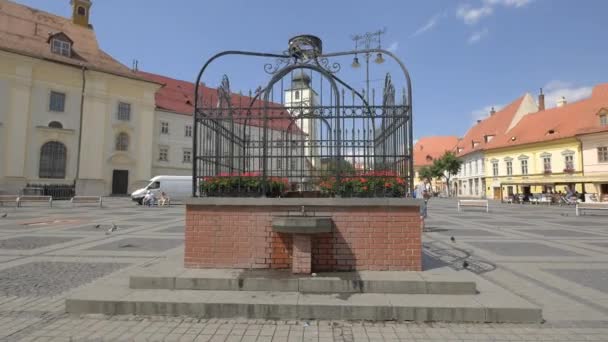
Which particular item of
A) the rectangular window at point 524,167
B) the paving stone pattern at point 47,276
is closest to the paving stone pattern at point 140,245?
the paving stone pattern at point 47,276

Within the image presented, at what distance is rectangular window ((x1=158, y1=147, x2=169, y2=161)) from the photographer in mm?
40125

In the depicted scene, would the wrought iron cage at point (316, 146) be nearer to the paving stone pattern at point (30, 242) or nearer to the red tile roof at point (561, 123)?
the paving stone pattern at point (30, 242)

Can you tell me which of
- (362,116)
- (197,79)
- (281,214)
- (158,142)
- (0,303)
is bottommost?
(0,303)

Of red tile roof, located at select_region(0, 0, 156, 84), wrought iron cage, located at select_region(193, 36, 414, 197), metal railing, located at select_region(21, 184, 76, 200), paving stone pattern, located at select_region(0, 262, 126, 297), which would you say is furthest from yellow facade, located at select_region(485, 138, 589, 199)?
red tile roof, located at select_region(0, 0, 156, 84)

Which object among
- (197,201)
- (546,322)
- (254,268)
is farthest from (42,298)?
(546,322)

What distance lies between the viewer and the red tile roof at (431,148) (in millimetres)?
73688

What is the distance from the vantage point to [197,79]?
5.79 meters

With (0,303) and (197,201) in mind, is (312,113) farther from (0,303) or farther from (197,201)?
(0,303)

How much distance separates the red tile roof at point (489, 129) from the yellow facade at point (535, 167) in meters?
4.36

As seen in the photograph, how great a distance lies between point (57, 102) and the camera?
3228 cm

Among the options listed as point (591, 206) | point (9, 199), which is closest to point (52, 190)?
point (9, 199)

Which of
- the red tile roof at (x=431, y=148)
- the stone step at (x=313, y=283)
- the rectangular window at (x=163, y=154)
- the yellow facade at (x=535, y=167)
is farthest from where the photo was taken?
the red tile roof at (x=431, y=148)

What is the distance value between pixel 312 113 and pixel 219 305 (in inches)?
126

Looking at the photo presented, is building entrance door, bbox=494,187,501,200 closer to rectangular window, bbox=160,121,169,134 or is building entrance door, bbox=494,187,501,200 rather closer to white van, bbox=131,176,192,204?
white van, bbox=131,176,192,204
